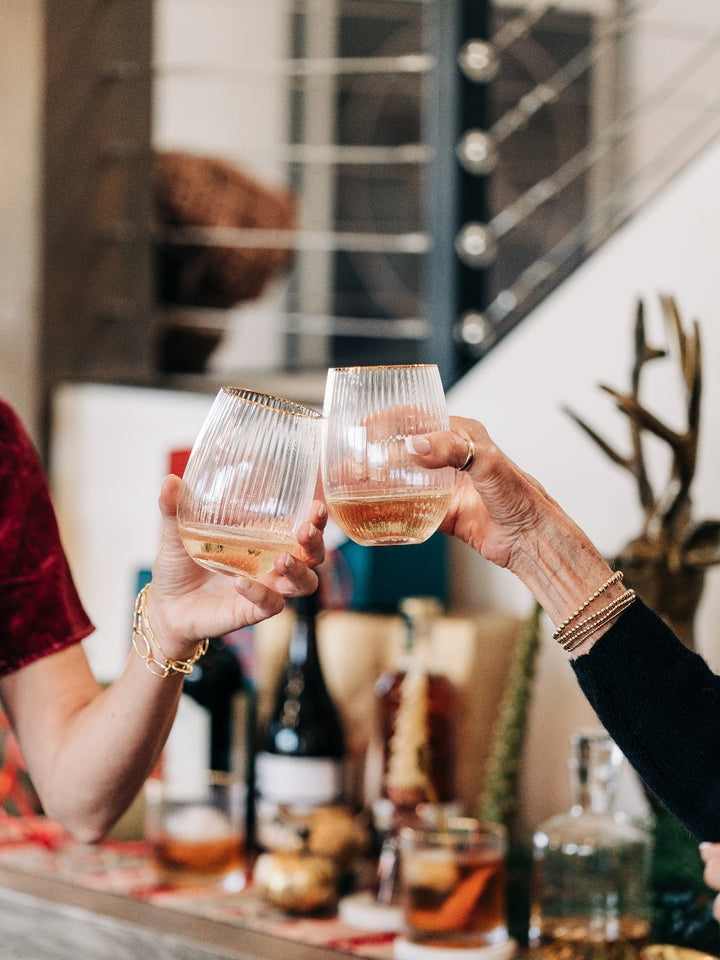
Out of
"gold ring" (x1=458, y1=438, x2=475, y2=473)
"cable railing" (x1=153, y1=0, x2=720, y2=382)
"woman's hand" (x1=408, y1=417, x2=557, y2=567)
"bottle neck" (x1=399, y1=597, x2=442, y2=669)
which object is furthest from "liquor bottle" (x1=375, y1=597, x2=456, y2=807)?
"cable railing" (x1=153, y1=0, x2=720, y2=382)

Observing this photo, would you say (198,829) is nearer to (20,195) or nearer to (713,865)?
(713,865)

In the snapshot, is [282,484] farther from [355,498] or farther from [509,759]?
[509,759]

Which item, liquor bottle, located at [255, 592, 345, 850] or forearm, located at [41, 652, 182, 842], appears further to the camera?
liquor bottle, located at [255, 592, 345, 850]

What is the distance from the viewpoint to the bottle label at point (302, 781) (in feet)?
4.61

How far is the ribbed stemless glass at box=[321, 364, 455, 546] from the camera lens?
819 mm

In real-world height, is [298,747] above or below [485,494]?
below

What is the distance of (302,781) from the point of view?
55.5 inches

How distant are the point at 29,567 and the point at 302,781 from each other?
430 mm

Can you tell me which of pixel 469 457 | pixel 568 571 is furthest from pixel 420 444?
pixel 568 571

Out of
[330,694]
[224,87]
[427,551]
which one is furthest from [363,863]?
[224,87]

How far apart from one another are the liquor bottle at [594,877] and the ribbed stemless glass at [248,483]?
50cm

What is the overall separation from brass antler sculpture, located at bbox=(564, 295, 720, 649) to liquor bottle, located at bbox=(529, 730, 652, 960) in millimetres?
158

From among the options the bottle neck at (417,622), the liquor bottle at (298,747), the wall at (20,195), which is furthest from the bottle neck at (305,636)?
the wall at (20,195)

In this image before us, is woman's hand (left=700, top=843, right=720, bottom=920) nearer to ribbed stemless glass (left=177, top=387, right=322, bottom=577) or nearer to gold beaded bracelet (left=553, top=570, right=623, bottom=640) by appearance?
gold beaded bracelet (left=553, top=570, right=623, bottom=640)
